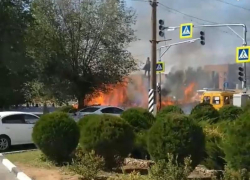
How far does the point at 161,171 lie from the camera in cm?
859

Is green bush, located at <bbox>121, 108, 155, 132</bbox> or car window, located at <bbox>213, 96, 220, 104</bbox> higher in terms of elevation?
green bush, located at <bbox>121, 108, 155, 132</bbox>

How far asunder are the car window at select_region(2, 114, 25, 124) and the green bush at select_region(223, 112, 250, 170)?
34.6 ft

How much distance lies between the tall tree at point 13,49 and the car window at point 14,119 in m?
11.0

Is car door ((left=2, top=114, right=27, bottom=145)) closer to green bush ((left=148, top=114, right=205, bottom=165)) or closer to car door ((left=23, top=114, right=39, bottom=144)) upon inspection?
car door ((left=23, top=114, right=39, bottom=144))

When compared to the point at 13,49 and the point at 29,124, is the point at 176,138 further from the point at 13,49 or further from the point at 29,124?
the point at 13,49

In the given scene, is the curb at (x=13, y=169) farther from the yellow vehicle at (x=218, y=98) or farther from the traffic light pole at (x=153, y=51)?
the yellow vehicle at (x=218, y=98)

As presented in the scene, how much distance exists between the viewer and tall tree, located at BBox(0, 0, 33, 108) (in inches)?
1123

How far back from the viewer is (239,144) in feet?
27.7

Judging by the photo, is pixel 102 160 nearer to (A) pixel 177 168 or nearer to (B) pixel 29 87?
(A) pixel 177 168

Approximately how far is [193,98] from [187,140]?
4511 cm

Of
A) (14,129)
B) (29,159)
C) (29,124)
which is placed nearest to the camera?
(29,159)

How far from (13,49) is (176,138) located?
21.8 metres

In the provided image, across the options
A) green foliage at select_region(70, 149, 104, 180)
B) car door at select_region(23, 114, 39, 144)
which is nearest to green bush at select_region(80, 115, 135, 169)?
green foliage at select_region(70, 149, 104, 180)

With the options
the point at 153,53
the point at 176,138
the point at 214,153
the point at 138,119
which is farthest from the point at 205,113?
the point at 153,53
